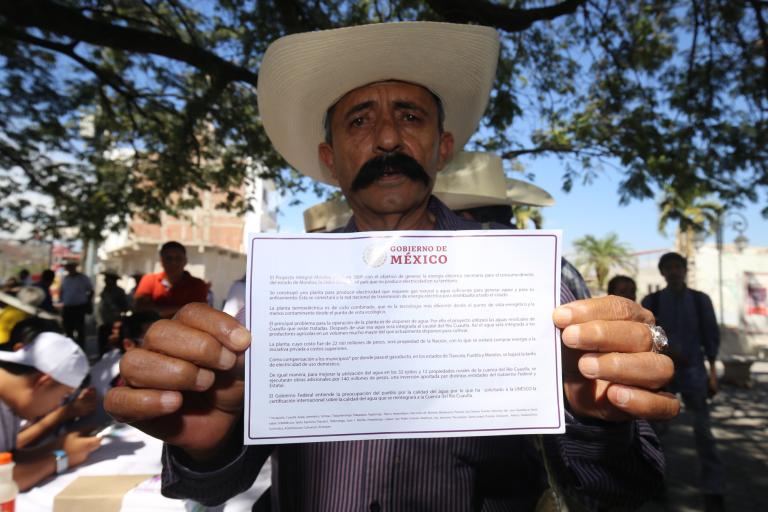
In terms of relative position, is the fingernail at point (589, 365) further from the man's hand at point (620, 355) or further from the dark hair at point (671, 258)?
the dark hair at point (671, 258)

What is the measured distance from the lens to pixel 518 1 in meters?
6.09

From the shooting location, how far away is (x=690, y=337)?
14.8 feet

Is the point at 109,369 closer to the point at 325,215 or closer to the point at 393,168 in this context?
the point at 325,215

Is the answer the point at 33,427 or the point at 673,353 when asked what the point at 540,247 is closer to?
the point at 33,427

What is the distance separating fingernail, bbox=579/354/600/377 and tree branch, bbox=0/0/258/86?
17.4ft

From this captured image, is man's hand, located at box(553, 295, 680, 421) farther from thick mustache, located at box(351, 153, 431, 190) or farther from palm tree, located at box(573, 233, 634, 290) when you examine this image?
palm tree, located at box(573, 233, 634, 290)

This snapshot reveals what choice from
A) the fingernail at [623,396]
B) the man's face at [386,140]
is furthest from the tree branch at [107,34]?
the fingernail at [623,396]

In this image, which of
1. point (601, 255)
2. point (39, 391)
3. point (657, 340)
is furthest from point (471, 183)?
point (601, 255)

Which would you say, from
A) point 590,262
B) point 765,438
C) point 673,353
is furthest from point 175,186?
point 590,262

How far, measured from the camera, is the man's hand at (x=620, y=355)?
1.08 meters

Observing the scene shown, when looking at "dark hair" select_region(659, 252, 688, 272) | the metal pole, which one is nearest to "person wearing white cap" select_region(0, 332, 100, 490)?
"dark hair" select_region(659, 252, 688, 272)

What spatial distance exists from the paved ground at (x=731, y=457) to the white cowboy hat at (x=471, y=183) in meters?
2.82

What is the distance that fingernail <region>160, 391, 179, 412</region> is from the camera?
1.08m

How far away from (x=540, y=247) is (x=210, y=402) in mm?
888
